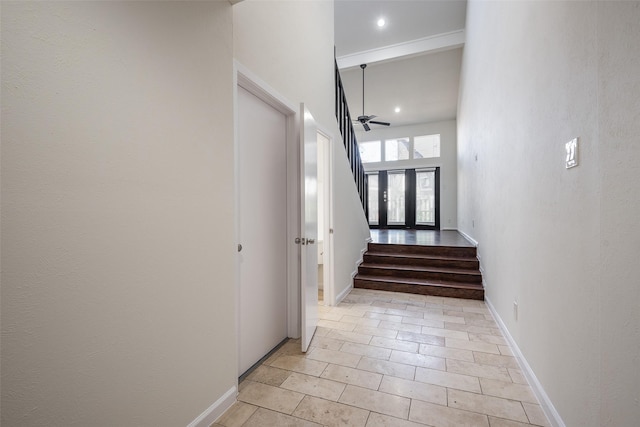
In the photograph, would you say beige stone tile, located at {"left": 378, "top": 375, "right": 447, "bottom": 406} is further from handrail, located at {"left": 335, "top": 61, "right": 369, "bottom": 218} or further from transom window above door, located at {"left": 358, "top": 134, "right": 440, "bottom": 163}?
transom window above door, located at {"left": 358, "top": 134, "right": 440, "bottom": 163}

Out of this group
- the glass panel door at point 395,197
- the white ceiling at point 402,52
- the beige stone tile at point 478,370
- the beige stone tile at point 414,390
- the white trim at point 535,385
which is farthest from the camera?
the glass panel door at point 395,197

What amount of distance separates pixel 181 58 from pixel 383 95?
6.86m

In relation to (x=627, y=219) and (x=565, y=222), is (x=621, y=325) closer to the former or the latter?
(x=627, y=219)

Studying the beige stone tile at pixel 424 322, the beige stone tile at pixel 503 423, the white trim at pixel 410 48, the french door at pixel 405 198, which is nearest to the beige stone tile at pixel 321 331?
the beige stone tile at pixel 424 322

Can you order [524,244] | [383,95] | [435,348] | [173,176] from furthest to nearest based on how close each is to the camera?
[383,95]
[435,348]
[524,244]
[173,176]

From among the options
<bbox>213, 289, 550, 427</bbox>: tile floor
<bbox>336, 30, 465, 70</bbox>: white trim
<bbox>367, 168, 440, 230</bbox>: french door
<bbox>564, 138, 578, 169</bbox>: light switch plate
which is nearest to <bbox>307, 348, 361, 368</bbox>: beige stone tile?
<bbox>213, 289, 550, 427</bbox>: tile floor

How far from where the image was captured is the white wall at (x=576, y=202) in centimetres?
97

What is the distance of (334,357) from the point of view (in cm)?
227

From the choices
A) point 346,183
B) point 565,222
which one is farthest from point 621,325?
point 346,183

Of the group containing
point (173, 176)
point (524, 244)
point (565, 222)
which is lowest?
point (524, 244)

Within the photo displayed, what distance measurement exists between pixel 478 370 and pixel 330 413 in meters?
1.16

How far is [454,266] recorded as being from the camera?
4340 mm

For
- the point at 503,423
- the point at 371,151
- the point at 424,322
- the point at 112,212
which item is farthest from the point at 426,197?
the point at 112,212

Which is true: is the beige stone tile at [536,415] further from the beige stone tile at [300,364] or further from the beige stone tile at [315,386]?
the beige stone tile at [300,364]
